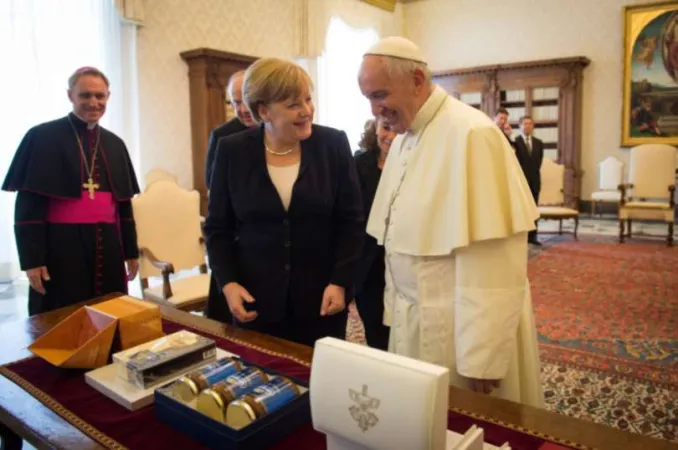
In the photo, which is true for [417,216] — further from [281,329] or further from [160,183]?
[160,183]

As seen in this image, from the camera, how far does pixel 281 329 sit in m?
1.93

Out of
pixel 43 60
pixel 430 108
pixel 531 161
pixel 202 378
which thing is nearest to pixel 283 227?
pixel 430 108

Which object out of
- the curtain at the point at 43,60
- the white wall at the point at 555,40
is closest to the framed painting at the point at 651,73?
the white wall at the point at 555,40

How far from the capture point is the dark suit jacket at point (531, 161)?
276 inches

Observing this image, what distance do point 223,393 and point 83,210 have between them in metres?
1.88

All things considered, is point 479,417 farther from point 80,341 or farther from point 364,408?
point 80,341

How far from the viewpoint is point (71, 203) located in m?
2.69

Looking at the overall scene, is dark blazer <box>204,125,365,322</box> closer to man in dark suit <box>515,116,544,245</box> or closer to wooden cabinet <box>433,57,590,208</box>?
man in dark suit <box>515,116,544,245</box>

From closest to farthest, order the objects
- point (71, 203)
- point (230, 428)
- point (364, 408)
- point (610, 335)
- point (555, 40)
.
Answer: point (364, 408) < point (230, 428) < point (71, 203) < point (610, 335) < point (555, 40)

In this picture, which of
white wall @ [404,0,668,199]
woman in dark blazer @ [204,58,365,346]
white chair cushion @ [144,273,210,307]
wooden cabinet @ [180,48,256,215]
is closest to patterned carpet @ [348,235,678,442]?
white chair cushion @ [144,273,210,307]

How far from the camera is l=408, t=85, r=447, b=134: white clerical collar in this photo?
5.15 ft

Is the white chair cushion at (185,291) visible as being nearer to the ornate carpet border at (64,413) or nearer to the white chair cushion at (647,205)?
the ornate carpet border at (64,413)

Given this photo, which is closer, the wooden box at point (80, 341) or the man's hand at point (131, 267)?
the wooden box at point (80, 341)

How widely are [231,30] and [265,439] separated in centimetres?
695
